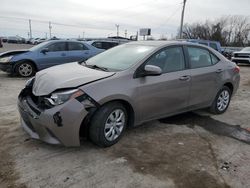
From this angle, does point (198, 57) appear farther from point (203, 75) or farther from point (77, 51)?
point (77, 51)

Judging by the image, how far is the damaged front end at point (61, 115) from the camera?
11.8 ft

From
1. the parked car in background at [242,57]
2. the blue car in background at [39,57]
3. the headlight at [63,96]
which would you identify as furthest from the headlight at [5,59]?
the parked car in background at [242,57]

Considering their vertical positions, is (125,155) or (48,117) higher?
(48,117)

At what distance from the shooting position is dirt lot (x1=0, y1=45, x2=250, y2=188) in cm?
327

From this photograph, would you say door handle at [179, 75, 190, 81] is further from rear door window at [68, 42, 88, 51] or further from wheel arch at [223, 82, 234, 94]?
rear door window at [68, 42, 88, 51]

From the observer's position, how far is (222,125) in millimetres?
5383

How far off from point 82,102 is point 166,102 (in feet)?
5.23

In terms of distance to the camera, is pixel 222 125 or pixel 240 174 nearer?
pixel 240 174

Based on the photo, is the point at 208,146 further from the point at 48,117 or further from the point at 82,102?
the point at 48,117

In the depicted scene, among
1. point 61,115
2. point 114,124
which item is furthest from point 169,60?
point 61,115

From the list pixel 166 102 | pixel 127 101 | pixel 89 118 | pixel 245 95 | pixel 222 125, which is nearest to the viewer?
pixel 89 118

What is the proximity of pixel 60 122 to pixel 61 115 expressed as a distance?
0.29 ft

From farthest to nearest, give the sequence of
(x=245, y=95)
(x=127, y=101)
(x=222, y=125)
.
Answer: (x=245, y=95)
(x=222, y=125)
(x=127, y=101)

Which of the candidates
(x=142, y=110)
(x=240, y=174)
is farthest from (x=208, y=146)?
(x=142, y=110)
